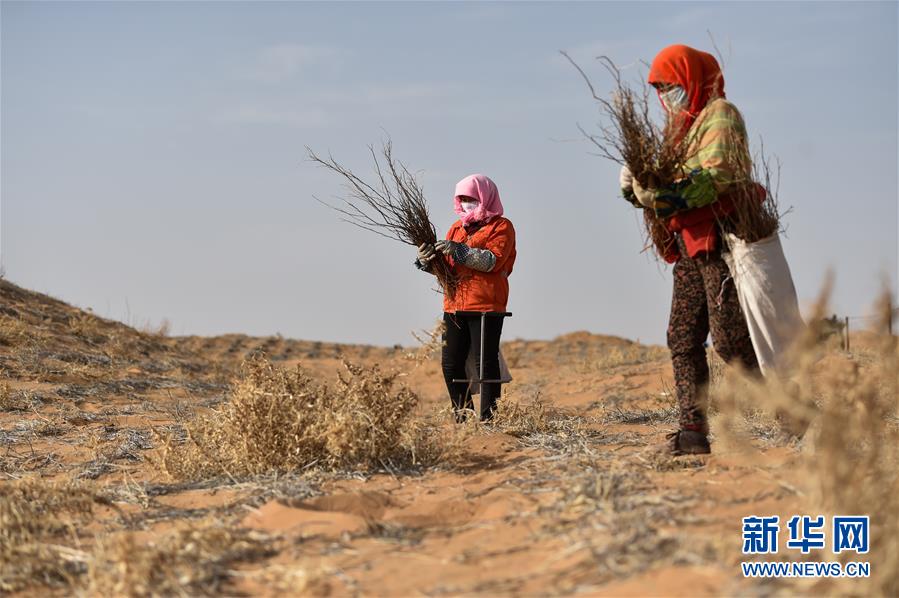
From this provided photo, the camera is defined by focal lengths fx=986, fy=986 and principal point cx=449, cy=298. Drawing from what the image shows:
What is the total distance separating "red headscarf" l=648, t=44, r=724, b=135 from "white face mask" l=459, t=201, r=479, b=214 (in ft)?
6.53

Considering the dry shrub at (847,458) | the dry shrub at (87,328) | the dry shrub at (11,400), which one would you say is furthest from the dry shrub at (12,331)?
the dry shrub at (847,458)

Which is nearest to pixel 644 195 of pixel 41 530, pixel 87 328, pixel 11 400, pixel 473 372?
pixel 473 372

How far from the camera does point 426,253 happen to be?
6.29 m

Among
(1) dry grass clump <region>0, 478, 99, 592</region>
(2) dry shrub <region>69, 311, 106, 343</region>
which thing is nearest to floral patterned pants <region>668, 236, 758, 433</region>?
(1) dry grass clump <region>0, 478, 99, 592</region>

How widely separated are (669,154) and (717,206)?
347mm

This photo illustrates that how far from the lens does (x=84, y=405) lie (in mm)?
8727

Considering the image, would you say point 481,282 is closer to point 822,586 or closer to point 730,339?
point 730,339

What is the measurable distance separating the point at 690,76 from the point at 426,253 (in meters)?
2.19

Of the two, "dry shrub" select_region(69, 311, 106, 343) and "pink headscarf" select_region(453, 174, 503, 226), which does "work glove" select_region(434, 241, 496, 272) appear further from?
"dry shrub" select_region(69, 311, 106, 343)

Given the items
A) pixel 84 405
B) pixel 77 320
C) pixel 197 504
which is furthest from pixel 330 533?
pixel 77 320

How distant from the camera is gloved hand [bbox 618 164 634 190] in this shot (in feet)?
15.4

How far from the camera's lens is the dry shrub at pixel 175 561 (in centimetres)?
325

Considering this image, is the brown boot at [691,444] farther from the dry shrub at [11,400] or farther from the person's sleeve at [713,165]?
the dry shrub at [11,400]

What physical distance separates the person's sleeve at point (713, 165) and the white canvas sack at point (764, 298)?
0.82 ft
